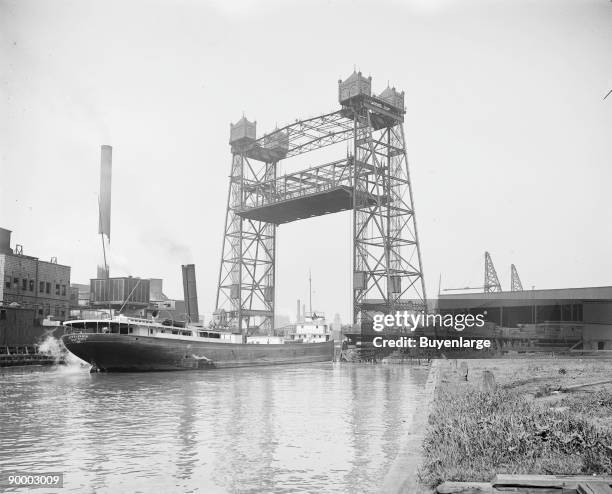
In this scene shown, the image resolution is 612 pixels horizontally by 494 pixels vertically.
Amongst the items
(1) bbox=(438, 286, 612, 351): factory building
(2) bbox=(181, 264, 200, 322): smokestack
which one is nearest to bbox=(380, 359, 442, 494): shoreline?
(2) bbox=(181, 264, 200, 322): smokestack

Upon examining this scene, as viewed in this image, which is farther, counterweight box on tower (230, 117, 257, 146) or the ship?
counterweight box on tower (230, 117, 257, 146)

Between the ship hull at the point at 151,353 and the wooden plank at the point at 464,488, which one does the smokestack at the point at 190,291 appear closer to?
the ship hull at the point at 151,353

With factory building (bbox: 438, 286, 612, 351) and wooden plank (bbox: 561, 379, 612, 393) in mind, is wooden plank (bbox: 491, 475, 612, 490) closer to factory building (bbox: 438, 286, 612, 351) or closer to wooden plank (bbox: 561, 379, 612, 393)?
wooden plank (bbox: 561, 379, 612, 393)

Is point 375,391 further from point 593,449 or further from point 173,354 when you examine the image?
point 173,354

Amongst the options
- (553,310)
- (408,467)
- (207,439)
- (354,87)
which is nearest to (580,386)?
(207,439)

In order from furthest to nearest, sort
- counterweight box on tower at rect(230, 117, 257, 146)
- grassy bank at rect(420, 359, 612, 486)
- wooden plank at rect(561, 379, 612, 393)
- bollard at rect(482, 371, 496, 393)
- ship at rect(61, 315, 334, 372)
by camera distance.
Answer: counterweight box on tower at rect(230, 117, 257, 146)
ship at rect(61, 315, 334, 372)
wooden plank at rect(561, 379, 612, 393)
bollard at rect(482, 371, 496, 393)
grassy bank at rect(420, 359, 612, 486)

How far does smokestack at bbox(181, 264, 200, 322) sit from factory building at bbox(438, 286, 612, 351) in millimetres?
32465

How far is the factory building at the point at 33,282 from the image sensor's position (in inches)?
2256

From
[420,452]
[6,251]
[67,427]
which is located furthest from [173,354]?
[420,452]

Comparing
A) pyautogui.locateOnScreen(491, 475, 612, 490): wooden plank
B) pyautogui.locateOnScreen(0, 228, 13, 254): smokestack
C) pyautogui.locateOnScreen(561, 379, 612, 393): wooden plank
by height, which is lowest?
pyautogui.locateOnScreen(561, 379, 612, 393): wooden plank

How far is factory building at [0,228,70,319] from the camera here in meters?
57.3

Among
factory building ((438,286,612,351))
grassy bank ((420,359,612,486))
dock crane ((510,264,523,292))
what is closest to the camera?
grassy bank ((420,359,612,486))

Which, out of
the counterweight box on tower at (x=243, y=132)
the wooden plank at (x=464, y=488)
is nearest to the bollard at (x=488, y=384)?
the wooden plank at (x=464, y=488)

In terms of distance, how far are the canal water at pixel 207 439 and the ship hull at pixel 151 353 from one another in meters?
17.1
